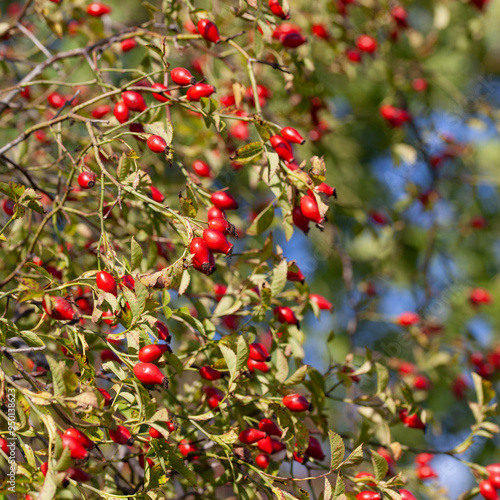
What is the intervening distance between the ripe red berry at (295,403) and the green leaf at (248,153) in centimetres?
39

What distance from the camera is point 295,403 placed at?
81cm

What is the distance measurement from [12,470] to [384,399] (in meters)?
0.65

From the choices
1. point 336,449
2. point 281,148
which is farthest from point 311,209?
point 336,449

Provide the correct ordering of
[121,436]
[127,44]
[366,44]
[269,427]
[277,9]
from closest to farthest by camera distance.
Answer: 1. [121,436]
2. [269,427]
3. [277,9]
4. [127,44]
5. [366,44]

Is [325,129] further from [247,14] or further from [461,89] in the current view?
[461,89]

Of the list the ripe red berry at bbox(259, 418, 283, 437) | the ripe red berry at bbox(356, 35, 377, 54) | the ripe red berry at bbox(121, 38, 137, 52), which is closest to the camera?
the ripe red berry at bbox(259, 418, 283, 437)

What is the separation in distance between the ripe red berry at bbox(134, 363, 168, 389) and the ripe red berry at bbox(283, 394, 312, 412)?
23cm

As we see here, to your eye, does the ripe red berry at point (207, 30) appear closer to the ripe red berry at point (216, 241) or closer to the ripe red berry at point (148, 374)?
the ripe red berry at point (216, 241)

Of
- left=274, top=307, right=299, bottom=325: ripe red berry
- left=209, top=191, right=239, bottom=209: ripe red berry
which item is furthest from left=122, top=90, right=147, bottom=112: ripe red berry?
left=274, top=307, right=299, bottom=325: ripe red berry

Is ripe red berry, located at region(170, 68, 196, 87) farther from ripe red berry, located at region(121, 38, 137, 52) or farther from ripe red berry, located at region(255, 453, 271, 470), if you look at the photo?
ripe red berry, located at region(255, 453, 271, 470)

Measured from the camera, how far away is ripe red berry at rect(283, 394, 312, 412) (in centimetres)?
81

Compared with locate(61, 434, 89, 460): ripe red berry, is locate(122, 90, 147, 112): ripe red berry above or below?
above

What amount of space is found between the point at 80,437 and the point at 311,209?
0.45 metres

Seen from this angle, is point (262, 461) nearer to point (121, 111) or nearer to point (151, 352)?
point (151, 352)
